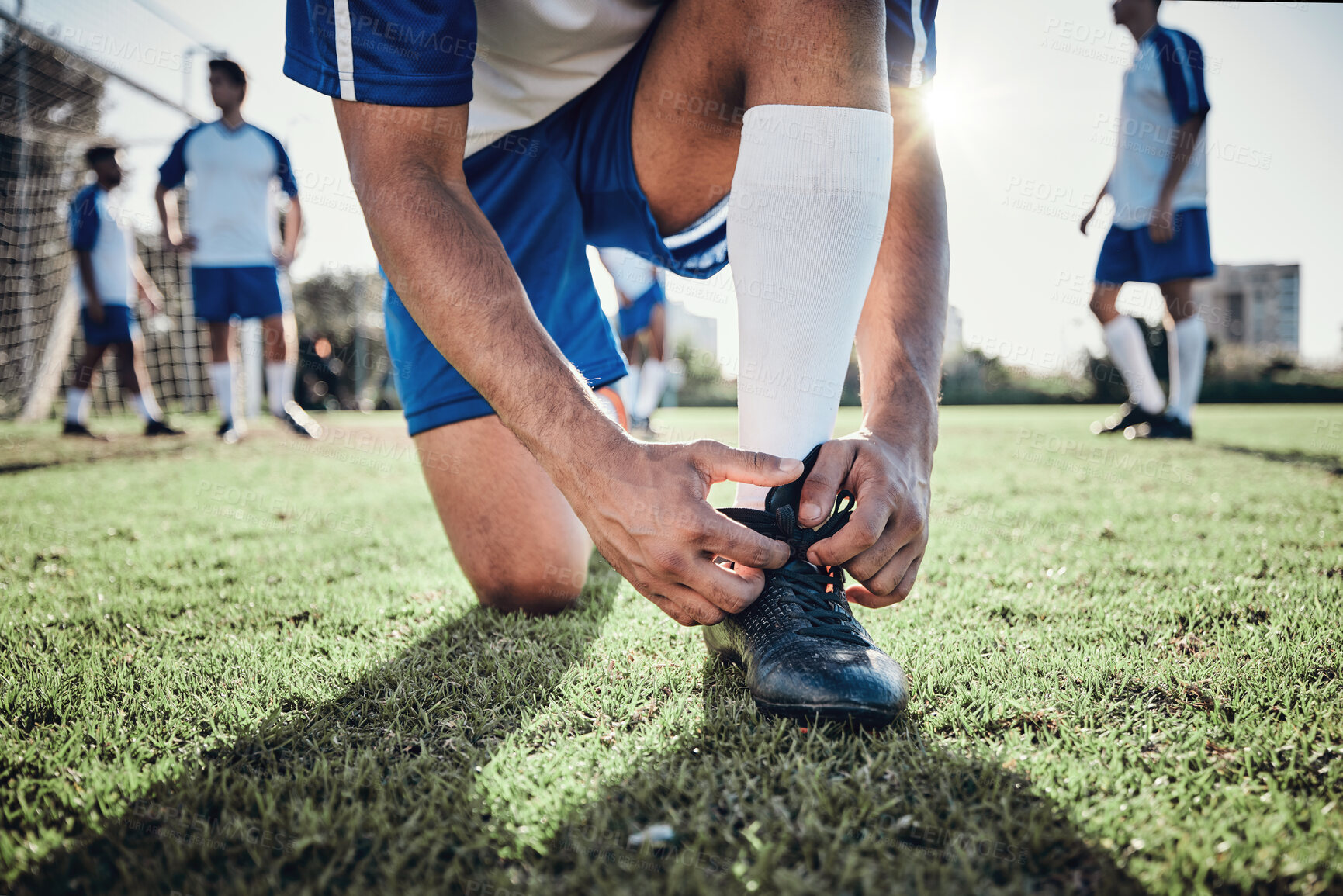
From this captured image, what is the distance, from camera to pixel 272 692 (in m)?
1.02

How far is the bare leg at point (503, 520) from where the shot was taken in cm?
147

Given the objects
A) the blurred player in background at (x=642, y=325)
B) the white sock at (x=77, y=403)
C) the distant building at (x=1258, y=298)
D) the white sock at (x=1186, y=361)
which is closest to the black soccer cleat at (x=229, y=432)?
the white sock at (x=77, y=403)

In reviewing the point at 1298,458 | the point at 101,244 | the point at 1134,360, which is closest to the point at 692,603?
the point at 1298,458

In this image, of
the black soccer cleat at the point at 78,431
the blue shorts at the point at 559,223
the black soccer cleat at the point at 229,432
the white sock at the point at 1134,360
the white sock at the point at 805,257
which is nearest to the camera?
the white sock at the point at 805,257

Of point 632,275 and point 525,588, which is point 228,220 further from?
point 525,588

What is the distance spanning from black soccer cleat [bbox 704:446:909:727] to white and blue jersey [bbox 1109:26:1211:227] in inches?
193

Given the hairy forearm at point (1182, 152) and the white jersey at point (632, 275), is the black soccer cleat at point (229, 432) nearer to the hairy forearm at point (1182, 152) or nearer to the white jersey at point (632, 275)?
the white jersey at point (632, 275)

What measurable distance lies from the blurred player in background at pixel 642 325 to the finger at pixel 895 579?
4060 millimetres

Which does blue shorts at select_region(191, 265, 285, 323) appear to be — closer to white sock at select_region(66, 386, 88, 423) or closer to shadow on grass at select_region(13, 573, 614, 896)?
white sock at select_region(66, 386, 88, 423)

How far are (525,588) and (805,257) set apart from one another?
868 millimetres

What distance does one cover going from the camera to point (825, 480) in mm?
900

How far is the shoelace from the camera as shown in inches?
37.3

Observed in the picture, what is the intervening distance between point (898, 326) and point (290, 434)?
19.4 feet

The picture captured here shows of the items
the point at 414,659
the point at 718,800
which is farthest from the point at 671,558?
the point at 414,659
